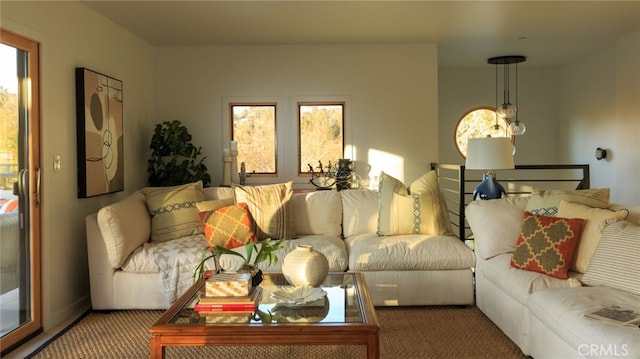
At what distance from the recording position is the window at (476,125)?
8234mm

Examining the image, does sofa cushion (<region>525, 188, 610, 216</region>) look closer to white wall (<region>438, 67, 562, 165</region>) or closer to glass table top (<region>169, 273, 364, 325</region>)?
glass table top (<region>169, 273, 364, 325</region>)

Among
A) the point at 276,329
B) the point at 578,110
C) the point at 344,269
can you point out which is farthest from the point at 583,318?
the point at 578,110

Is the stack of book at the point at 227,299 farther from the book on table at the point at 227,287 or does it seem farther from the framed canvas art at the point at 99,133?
the framed canvas art at the point at 99,133

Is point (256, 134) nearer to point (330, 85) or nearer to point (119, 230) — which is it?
point (330, 85)

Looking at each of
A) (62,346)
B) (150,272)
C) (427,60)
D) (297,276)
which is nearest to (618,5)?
(427,60)

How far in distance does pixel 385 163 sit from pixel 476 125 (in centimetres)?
287

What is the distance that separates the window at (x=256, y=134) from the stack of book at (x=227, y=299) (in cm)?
386

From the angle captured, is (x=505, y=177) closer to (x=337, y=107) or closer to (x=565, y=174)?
(x=565, y=174)

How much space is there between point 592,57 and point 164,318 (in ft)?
22.5

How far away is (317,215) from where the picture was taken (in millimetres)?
4375

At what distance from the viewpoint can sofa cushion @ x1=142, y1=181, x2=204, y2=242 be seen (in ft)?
13.4

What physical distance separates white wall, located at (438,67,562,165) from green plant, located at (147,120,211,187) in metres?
4.21

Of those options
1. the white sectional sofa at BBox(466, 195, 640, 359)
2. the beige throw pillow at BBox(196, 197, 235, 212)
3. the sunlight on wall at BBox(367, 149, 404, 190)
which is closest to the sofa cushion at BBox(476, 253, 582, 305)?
the white sectional sofa at BBox(466, 195, 640, 359)

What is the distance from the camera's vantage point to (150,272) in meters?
3.75
